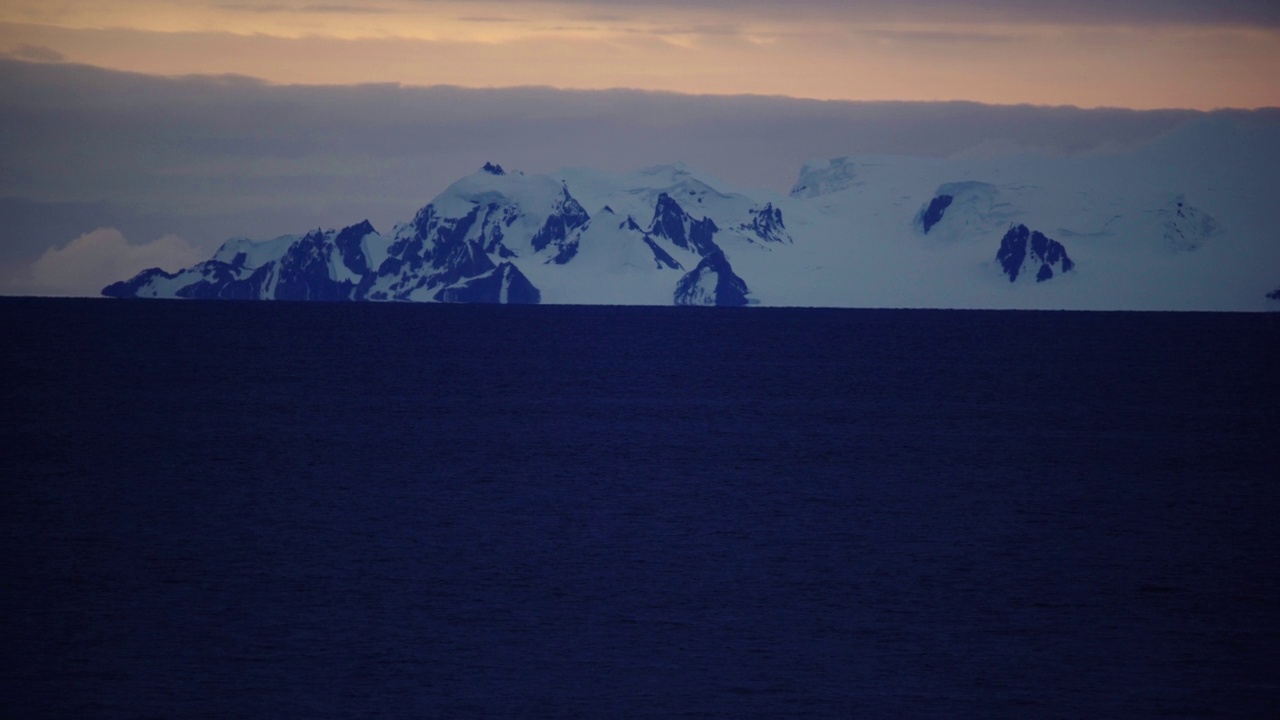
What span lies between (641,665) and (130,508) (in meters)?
18.3

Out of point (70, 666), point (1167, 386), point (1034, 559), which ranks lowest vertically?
point (70, 666)

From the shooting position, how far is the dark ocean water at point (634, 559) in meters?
19.6

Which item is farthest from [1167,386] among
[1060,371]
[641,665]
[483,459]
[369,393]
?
[641,665]

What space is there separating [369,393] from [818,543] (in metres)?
48.1

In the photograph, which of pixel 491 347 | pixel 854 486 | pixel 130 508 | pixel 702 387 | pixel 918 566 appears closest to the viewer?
pixel 918 566

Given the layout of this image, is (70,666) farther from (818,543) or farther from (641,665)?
(818,543)

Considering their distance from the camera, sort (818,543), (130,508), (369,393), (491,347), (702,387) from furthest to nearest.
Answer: (491,347)
(702,387)
(369,393)
(130,508)
(818,543)

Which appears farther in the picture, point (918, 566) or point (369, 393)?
point (369, 393)

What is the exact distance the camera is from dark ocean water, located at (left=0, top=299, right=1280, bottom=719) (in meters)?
19.6

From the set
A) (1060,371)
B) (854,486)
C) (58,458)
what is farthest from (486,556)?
(1060,371)

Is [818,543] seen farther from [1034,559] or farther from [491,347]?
[491,347]

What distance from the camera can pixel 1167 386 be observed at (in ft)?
278

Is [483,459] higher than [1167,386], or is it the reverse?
[1167,386]

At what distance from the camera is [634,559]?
28.2 metres
